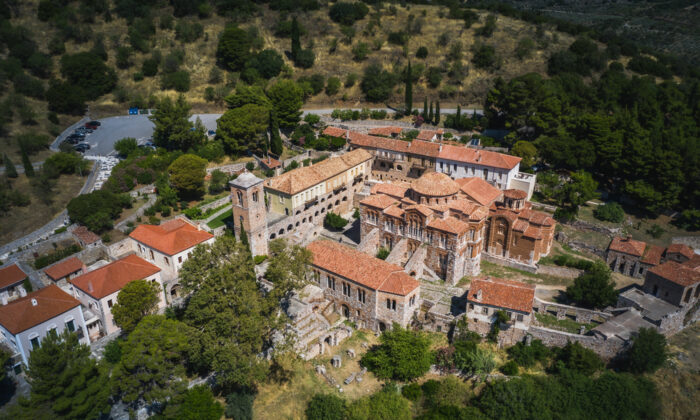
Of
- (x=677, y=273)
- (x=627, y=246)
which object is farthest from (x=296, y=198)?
(x=677, y=273)

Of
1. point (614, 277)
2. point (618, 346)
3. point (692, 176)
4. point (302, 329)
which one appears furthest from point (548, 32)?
point (302, 329)

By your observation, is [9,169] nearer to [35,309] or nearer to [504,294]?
[35,309]

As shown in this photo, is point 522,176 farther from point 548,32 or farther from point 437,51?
point 548,32

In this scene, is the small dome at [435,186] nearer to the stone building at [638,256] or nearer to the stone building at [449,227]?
the stone building at [449,227]

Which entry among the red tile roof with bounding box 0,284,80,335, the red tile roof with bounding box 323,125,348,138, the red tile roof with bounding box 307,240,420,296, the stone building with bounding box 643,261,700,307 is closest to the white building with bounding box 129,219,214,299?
the red tile roof with bounding box 0,284,80,335

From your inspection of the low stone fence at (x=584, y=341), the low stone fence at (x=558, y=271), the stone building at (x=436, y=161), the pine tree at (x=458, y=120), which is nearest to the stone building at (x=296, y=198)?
the stone building at (x=436, y=161)

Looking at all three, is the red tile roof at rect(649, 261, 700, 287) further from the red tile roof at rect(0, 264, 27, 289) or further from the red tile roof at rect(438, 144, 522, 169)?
the red tile roof at rect(0, 264, 27, 289)
